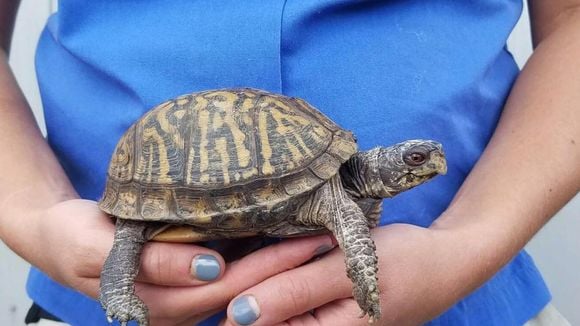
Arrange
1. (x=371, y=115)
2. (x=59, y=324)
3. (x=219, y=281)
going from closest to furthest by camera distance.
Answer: (x=219, y=281), (x=371, y=115), (x=59, y=324)

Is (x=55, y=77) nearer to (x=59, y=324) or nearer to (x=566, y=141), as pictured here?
(x=59, y=324)

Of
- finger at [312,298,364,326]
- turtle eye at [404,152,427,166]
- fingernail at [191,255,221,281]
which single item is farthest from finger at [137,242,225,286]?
turtle eye at [404,152,427,166]

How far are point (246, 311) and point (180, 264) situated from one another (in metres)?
0.08

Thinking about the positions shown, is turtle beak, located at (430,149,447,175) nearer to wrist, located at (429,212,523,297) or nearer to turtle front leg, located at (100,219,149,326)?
wrist, located at (429,212,523,297)

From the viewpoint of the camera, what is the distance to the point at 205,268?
690 mm

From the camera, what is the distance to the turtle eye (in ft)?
2.33

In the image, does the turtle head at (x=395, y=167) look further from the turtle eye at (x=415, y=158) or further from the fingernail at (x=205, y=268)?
the fingernail at (x=205, y=268)

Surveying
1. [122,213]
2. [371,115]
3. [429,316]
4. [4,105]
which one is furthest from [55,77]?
[429,316]

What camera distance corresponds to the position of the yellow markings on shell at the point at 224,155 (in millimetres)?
686

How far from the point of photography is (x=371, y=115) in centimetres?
80

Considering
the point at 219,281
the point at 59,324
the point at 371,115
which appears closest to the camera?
the point at 219,281

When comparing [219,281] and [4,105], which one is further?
[4,105]

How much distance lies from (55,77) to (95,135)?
0.11 m

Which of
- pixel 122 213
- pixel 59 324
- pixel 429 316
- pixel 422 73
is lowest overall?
pixel 59 324
